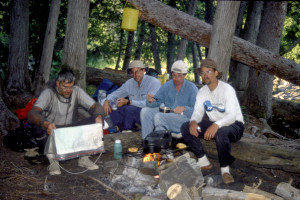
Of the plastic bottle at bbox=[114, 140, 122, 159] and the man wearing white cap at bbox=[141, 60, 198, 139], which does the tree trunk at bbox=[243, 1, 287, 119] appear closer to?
the man wearing white cap at bbox=[141, 60, 198, 139]

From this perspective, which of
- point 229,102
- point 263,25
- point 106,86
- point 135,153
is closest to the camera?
point 229,102

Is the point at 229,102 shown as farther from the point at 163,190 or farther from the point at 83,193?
the point at 83,193

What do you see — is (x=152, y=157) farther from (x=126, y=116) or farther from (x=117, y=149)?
(x=126, y=116)

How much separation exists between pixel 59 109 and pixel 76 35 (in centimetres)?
203

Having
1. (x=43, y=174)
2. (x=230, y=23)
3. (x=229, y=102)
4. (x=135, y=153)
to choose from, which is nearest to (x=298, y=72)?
(x=230, y=23)

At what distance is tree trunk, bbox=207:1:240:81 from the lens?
15.7 feet

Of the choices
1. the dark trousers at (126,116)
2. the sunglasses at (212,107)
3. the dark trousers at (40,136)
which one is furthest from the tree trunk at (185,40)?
the dark trousers at (40,136)

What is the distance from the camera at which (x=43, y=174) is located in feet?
14.2

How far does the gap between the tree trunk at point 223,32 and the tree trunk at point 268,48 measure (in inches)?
121

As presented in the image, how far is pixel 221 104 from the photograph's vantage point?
4.44 m

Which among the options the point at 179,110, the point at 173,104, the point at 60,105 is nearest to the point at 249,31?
the point at 173,104

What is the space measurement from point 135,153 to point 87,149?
80cm

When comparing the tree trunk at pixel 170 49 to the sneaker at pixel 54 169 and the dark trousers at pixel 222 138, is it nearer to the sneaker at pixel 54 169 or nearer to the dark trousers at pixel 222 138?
the dark trousers at pixel 222 138

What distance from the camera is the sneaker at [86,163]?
15.1 feet
